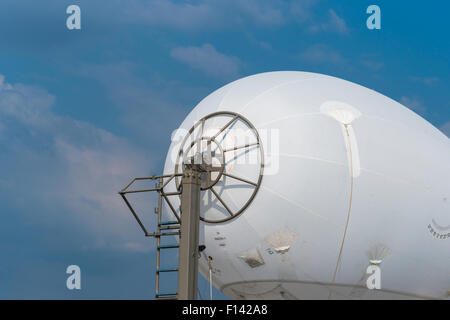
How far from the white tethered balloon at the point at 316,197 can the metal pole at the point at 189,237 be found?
1.02 meters

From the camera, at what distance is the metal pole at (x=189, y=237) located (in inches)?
685

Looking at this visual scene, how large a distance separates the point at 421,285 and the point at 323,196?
4.59 meters

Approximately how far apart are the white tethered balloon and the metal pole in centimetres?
102

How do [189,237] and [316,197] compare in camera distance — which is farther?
[316,197]

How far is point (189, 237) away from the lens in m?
17.5

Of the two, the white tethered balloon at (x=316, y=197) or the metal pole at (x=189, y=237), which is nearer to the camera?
the metal pole at (x=189, y=237)

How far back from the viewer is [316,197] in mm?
17875

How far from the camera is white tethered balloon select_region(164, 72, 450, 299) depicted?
18.0 m

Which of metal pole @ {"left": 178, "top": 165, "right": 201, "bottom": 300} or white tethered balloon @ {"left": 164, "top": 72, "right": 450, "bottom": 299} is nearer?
metal pole @ {"left": 178, "top": 165, "right": 201, "bottom": 300}

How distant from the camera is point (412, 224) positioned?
61.6 ft

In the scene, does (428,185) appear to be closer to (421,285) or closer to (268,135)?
(421,285)

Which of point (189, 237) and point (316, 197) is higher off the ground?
point (316, 197)

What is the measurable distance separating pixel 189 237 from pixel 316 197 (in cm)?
367

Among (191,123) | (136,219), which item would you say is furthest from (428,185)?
(136,219)
